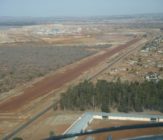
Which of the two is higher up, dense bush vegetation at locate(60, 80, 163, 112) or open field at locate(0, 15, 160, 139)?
dense bush vegetation at locate(60, 80, 163, 112)

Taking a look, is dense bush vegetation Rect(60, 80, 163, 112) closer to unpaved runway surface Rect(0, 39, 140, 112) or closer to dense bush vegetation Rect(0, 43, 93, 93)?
unpaved runway surface Rect(0, 39, 140, 112)

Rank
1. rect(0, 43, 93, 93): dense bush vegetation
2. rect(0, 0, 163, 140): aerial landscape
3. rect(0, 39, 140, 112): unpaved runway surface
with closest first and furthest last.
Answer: rect(0, 0, 163, 140): aerial landscape → rect(0, 39, 140, 112): unpaved runway surface → rect(0, 43, 93, 93): dense bush vegetation

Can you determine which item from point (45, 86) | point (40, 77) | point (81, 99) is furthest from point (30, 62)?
point (81, 99)

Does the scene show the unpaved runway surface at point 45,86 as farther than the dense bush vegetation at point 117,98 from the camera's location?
Yes

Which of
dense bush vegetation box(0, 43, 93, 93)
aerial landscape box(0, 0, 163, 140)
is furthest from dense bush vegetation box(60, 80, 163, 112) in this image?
dense bush vegetation box(0, 43, 93, 93)

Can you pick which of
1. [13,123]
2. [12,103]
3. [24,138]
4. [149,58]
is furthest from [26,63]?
[24,138]

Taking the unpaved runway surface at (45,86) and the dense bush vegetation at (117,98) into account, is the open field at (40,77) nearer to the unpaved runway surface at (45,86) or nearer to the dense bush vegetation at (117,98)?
the unpaved runway surface at (45,86)

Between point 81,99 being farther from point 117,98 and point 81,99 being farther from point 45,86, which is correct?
point 45,86

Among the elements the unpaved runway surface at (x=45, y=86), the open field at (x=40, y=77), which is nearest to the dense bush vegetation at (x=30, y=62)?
the open field at (x=40, y=77)
